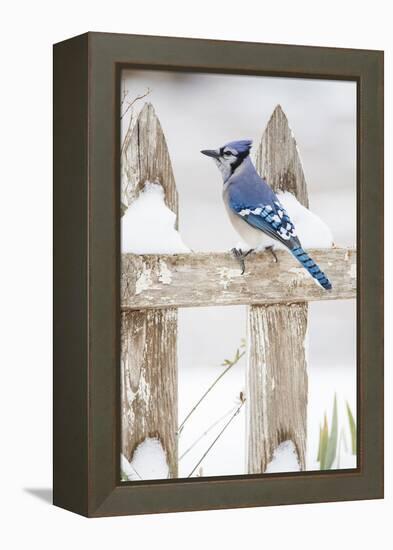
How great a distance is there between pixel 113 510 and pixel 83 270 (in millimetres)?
977

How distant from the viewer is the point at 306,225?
22.9ft

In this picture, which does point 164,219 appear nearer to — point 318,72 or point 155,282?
point 155,282

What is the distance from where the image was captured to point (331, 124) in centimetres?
704

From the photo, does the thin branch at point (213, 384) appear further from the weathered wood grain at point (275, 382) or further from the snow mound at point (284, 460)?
the snow mound at point (284, 460)

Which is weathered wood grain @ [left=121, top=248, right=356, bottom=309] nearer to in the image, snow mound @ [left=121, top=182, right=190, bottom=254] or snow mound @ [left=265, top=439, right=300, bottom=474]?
snow mound @ [left=121, top=182, right=190, bottom=254]

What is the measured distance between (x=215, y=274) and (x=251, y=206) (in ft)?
1.11

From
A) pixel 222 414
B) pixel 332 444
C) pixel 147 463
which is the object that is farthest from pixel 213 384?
pixel 332 444

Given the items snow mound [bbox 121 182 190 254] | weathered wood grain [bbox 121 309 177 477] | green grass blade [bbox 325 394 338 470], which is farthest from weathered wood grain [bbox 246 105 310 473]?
snow mound [bbox 121 182 190 254]

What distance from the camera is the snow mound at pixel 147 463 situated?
21.8ft

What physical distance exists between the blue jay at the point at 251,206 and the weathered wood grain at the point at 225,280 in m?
0.05

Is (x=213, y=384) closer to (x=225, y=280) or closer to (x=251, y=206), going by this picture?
(x=225, y=280)

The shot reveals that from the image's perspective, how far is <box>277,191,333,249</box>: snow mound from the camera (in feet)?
22.8

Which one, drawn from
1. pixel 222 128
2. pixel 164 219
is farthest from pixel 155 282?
pixel 222 128

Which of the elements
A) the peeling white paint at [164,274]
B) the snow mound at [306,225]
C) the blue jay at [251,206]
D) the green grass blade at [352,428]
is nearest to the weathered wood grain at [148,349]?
the peeling white paint at [164,274]
